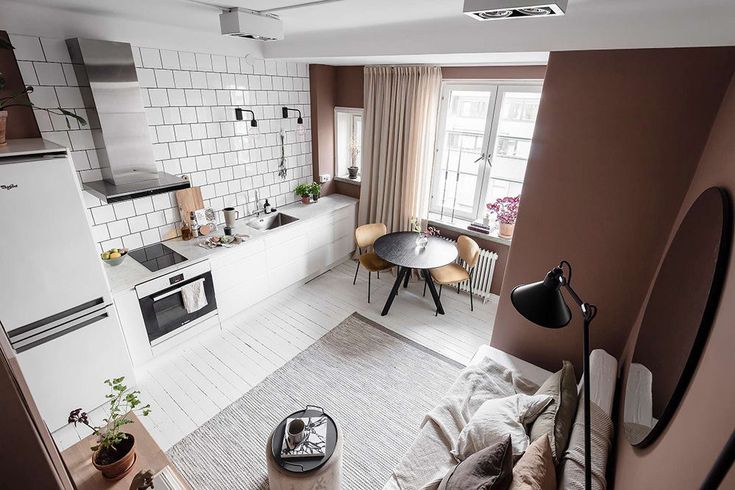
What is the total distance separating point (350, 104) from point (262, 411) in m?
3.67

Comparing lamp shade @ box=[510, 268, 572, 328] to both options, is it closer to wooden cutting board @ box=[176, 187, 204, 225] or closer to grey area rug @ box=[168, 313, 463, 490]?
grey area rug @ box=[168, 313, 463, 490]

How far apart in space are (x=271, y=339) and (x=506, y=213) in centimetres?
276

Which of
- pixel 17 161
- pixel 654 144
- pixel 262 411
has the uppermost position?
pixel 654 144

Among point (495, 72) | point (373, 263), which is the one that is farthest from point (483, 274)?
point (495, 72)

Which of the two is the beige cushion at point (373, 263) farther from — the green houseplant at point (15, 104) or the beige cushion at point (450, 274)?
the green houseplant at point (15, 104)

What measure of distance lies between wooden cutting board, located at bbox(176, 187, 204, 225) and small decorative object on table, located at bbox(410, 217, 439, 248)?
2.30 m

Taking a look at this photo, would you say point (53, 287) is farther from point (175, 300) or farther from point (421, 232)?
point (421, 232)

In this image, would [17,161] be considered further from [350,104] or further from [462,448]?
[350,104]


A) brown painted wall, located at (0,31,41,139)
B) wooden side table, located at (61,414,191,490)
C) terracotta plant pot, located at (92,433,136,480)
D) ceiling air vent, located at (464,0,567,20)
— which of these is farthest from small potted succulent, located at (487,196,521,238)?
brown painted wall, located at (0,31,41,139)

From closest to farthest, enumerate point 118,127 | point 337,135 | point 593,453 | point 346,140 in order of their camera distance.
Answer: point 593,453 < point 118,127 < point 337,135 < point 346,140

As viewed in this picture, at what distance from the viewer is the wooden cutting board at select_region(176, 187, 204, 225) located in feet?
11.3

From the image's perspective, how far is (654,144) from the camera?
1.97 meters

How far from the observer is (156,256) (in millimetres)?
3158

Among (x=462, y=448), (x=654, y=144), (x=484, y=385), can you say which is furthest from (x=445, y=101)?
(x=462, y=448)
